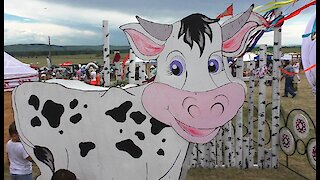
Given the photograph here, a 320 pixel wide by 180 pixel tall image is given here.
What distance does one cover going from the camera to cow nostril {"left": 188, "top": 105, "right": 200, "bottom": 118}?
2791 millimetres

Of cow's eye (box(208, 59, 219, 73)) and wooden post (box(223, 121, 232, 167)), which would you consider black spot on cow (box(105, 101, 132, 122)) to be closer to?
cow's eye (box(208, 59, 219, 73))

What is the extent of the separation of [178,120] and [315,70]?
1.20 meters

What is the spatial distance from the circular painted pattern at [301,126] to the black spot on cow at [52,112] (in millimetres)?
2973

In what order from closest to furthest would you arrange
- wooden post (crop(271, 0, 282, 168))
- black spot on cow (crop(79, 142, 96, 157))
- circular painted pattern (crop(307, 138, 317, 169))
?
1. black spot on cow (crop(79, 142, 96, 157))
2. circular painted pattern (crop(307, 138, 317, 169))
3. wooden post (crop(271, 0, 282, 168))

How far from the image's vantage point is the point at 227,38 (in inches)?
110

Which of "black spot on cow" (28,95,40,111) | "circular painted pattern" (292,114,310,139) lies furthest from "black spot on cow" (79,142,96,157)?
"circular painted pattern" (292,114,310,139)

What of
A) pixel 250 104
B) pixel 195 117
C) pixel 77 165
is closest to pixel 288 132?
pixel 250 104

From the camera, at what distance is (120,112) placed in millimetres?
2912

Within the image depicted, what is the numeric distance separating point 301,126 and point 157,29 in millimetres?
2560

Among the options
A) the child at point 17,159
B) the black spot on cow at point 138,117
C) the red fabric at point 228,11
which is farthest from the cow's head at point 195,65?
the child at point 17,159

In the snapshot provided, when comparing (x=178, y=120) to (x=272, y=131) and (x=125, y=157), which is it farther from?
(x=272, y=131)

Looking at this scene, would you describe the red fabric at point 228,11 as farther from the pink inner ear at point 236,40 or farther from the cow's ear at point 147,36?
the cow's ear at point 147,36

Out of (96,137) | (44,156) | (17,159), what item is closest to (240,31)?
(96,137)

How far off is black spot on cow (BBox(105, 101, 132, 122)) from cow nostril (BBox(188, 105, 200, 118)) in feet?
1.71
